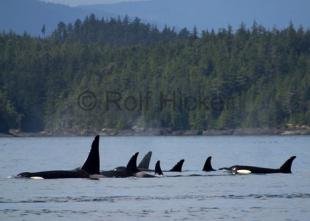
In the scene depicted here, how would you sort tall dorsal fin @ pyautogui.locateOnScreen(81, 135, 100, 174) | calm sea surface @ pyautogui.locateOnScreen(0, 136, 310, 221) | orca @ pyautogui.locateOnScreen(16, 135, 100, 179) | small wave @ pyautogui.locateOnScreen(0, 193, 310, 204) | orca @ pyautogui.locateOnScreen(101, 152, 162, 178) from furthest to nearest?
1. orca @ pyautogui.locateOnScreen(101, 152, 162, 178)
2. orca @ pyautogui.locateOnScreen(16, 135, 100, 179)
3. tall dorsal fin @ pyautogui.locateOnScreen(81, 135, 100, 174)
4. small wave @ pyautogui.locateOnScreen(0, 193, 310, 204)
5. calm sea surface @ pyautogui.locateOnScreen(0, 136, 310, 221)

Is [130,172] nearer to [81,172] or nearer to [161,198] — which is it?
[81,172]

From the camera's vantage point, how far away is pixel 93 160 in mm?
46625

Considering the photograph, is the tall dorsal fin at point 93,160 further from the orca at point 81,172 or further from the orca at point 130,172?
the orca at point 130,172

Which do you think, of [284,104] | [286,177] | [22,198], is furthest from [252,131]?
[22,198]

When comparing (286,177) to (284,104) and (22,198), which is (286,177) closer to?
Answer: (22,198)

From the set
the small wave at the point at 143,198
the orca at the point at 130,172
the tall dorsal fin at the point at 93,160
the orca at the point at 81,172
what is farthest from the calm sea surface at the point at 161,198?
the orca at the point at 130,172

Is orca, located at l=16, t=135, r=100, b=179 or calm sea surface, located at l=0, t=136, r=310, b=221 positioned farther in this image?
orca, located at l=16, t=135, r=100, b=179

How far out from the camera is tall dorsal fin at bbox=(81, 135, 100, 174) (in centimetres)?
4597

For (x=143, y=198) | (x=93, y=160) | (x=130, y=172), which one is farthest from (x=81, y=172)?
(x=143, y=198)

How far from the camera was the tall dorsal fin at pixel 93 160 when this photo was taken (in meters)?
46.0

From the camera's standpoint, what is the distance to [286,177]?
51.4 meters

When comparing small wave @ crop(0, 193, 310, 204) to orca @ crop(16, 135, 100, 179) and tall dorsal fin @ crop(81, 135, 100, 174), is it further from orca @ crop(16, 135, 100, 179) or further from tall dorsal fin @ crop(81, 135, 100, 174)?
orca @ crop(16, 135, 100, 179)

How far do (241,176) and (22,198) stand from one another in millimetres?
14348

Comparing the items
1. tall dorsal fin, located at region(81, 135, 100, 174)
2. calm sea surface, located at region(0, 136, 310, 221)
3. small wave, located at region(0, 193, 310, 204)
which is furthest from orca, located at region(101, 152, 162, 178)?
small wave, located at region(0, 193, 310, 204)
